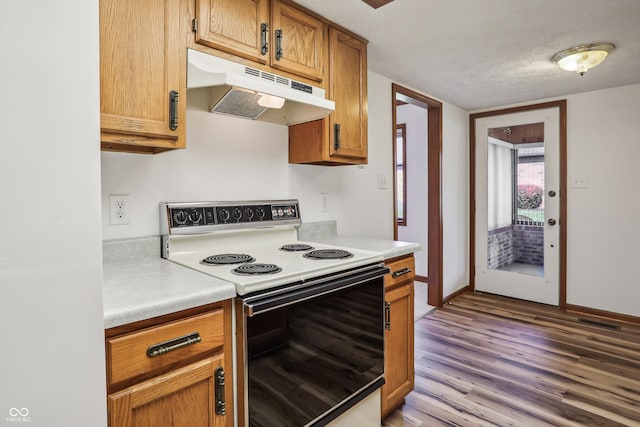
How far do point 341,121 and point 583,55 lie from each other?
1733mm

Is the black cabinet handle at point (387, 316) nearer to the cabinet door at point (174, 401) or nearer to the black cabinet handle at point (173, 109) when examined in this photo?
the cabinet door at point (174, 401)

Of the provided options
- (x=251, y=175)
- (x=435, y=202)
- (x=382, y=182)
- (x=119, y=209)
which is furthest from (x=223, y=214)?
(x=435, y=202)

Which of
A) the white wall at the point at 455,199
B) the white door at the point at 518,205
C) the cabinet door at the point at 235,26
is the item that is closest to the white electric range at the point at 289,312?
the cabinet door at the point at 235,26

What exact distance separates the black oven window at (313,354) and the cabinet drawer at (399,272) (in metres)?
0.12

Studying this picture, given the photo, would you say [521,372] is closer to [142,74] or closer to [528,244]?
[528,244]

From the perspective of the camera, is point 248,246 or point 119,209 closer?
point 119,209

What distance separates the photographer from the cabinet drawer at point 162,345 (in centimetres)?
89

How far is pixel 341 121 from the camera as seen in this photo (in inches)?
78.5

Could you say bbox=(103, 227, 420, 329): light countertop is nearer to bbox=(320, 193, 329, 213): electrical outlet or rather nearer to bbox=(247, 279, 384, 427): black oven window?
bbox=(247, 279, 384, 427): black oven window

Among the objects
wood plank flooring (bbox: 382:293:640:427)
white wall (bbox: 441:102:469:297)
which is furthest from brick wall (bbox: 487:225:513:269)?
wood plank flooring (bbox: 382:293:640:427)

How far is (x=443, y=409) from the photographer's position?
1935 millimetres

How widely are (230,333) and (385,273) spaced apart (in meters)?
0.81

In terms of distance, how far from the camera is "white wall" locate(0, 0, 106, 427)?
0.67 m

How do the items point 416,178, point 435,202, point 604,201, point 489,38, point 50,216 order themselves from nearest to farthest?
point 50,216
point 489,38
point 604,201
point 435,202
point 416,178
